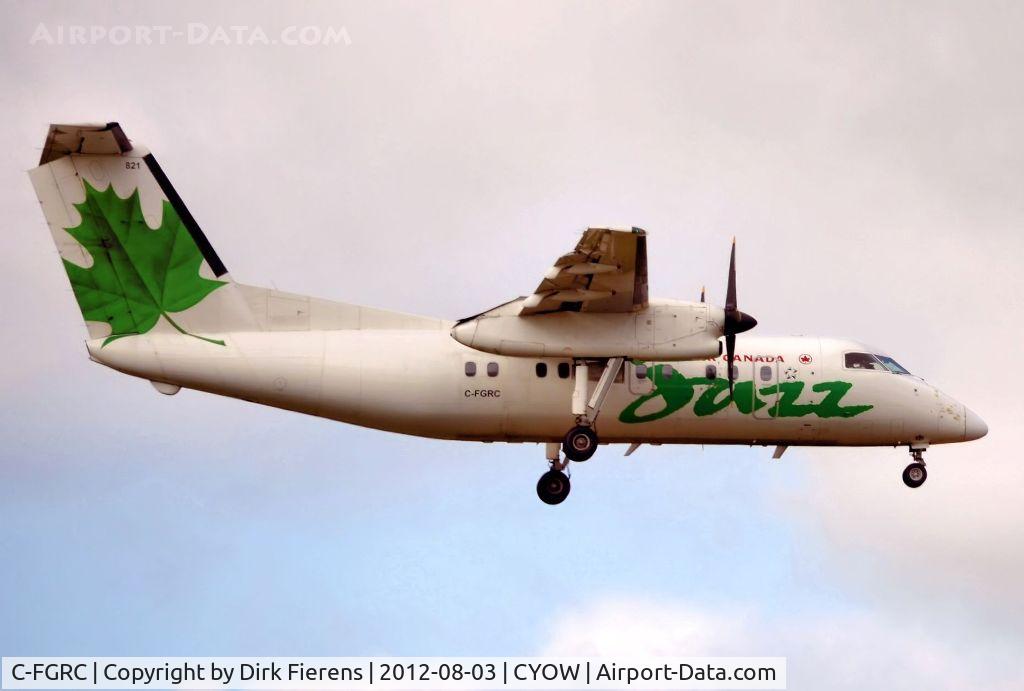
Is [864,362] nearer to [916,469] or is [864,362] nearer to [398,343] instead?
[916,469]

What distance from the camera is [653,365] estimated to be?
109ft

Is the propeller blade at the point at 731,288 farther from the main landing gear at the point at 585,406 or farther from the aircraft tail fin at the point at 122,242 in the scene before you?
the aircraft tail fin at the point at 122,242

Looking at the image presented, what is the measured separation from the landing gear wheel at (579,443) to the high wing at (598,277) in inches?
88.3

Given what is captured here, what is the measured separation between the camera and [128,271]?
3209cm

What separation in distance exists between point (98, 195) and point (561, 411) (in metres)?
9.37

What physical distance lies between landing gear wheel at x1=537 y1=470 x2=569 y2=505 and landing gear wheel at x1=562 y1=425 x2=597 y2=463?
156 centimetres

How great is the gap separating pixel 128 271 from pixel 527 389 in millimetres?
7643

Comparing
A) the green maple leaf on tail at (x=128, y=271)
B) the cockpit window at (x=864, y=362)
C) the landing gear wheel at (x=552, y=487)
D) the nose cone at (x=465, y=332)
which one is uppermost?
the green maple leaf on tail at (x=128, y=271)

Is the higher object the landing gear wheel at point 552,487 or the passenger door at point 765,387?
the passenger door at point 765,387

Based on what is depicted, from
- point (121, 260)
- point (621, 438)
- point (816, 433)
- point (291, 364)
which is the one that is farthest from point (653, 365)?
point (121, 260)

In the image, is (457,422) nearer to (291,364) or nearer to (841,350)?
(291,364)

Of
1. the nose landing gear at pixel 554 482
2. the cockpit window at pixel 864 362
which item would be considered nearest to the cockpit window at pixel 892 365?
the cockpit window at pixel 864 362

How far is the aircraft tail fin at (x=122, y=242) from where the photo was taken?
1251 inches

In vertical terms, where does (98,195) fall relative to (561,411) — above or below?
above
